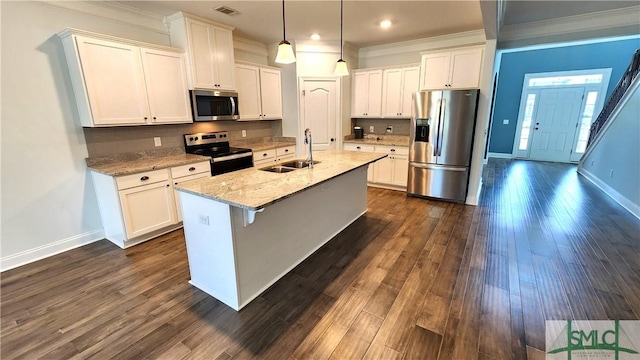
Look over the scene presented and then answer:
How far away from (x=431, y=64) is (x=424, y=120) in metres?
0.89

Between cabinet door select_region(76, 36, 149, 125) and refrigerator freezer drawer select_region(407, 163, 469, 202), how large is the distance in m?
4.03

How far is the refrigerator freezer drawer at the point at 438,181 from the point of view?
439cm

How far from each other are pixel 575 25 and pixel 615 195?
2.80 metres

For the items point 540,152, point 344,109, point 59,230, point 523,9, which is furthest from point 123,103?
point 540,152

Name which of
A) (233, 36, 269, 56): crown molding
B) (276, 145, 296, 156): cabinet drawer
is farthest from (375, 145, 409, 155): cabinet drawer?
(233, 36, 269, 56): crown molding

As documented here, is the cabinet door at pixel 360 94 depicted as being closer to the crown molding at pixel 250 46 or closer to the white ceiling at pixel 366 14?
the white ceiling at pixel 366 14

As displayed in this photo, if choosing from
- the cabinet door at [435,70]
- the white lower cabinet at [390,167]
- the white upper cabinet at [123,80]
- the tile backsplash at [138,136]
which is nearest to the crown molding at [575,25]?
the cabinet door at [435,70]

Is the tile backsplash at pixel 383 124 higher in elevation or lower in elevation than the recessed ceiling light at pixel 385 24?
lower

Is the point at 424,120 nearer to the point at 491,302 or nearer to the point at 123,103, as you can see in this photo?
the point at 491,302

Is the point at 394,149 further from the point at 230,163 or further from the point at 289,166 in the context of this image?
the point at 230,163

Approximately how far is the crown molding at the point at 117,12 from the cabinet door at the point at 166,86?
0.45m

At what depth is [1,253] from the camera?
2662 millimetres

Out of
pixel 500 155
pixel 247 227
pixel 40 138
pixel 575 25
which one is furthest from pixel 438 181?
pixel 500 155

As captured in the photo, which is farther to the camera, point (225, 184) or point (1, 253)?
point (1, 253)
